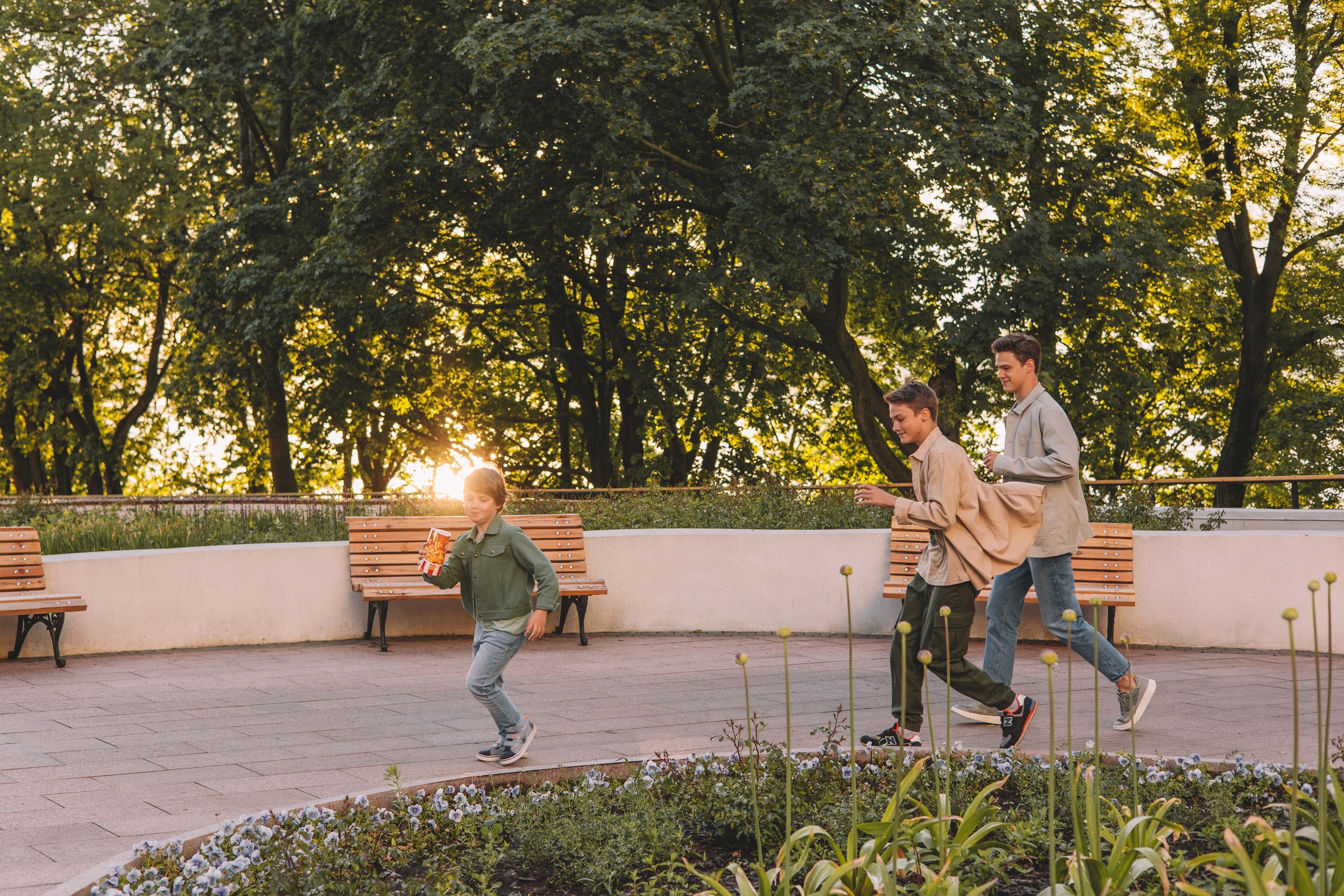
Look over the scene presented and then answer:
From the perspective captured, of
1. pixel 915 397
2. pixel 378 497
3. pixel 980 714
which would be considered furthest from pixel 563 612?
pixel 915 397

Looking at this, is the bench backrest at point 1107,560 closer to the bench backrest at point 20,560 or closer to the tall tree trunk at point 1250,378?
the bench backrest at point 20,560

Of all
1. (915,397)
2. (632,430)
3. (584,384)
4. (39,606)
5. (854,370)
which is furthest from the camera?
(584,384)

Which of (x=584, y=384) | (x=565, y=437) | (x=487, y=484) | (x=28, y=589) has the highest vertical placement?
(x=584, y=384)

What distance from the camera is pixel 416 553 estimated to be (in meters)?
9.73

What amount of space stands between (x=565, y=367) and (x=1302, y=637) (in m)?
18.4

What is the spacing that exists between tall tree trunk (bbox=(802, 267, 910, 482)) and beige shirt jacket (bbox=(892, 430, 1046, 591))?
46.3 ft

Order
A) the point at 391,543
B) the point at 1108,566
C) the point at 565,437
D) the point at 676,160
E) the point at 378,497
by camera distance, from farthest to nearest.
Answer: the point at 565,437, the point at 676,160, the point at 378,497, the point at 391,543, the point at 1108,566

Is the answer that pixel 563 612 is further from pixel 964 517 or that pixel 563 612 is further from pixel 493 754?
pixel 964 517

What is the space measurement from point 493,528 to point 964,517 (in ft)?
6.87

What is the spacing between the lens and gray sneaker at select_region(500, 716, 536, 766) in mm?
5699

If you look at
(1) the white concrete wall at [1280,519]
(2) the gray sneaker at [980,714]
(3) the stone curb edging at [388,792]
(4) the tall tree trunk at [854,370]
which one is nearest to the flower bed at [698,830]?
(3) the stone curb edging at [388,792]

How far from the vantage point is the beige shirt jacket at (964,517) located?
5.55m

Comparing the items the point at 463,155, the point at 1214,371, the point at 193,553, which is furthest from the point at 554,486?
the point at 193,553

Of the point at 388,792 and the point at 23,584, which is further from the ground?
the point at 23,584
